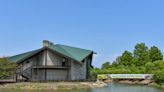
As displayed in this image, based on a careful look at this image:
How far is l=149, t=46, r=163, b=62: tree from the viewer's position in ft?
253

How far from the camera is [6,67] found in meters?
36.0

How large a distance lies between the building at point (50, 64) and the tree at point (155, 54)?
39.4 metres

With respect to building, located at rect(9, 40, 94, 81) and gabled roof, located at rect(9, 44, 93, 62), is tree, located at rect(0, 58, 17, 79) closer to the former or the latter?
building, located at rect(9, 40, 94, 81)

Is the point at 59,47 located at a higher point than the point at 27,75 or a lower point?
higher

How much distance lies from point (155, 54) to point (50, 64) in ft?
141

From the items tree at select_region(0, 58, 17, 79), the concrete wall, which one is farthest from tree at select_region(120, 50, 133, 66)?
tree at select_region(0, 58, 17, 79)

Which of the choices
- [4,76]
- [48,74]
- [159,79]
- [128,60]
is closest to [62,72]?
[48,74]

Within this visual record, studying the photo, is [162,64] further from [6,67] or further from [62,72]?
[6,67]

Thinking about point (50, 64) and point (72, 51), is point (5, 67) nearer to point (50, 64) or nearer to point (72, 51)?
point (50, 64)

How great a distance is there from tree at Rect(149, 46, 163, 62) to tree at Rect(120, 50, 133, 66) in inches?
198

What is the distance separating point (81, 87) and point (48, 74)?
8.31 metres

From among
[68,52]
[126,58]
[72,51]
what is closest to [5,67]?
[68,52]

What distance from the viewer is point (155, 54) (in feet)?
254

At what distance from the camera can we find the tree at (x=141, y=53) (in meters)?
77.2
